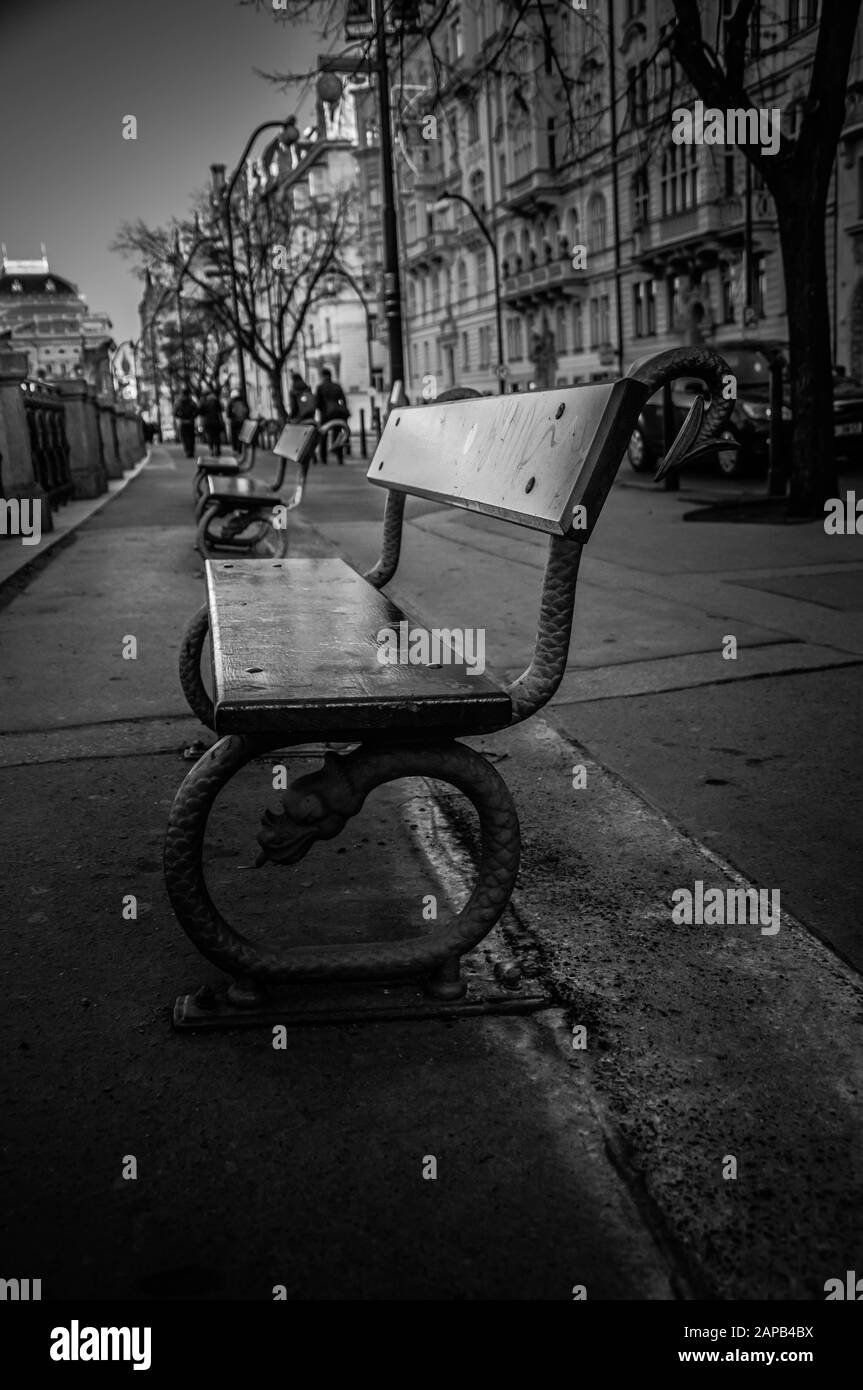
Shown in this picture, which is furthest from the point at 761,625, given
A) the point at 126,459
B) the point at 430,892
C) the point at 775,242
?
the point at 775,242

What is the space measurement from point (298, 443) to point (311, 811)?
7223 millimetres

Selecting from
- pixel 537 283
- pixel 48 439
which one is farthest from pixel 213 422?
pixel 537 283

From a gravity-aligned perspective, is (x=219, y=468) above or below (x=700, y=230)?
below

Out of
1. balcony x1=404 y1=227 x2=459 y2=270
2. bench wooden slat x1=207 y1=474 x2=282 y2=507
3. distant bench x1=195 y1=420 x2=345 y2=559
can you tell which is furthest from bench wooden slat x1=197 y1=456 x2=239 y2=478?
balcony x1=404 y1=227 x2=459 y2=270

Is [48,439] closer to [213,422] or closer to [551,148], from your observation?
[213,422]

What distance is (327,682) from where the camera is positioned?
7.24 feet

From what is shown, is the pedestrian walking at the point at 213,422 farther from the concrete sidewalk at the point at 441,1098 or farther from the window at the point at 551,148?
the concrete sidewalk at the point at 441,1098

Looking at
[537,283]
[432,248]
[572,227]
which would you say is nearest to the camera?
[572,227]

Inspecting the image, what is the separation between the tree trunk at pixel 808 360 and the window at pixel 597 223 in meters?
38.8

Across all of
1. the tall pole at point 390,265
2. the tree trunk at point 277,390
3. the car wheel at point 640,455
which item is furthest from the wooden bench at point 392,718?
the tree trunk at point 277,390

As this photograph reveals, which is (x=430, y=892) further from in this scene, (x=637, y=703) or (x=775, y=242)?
(x=775, y=242)

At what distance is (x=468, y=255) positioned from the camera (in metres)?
62.9

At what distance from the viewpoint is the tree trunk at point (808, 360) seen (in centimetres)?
1047

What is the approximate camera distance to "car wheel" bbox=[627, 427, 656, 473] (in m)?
16.9
